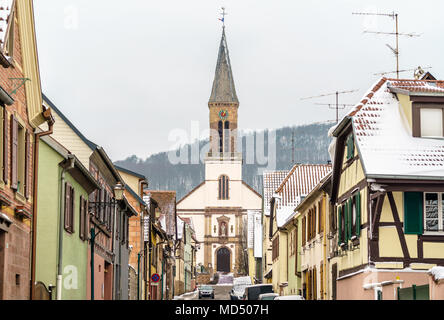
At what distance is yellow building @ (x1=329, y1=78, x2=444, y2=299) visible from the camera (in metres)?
25.3

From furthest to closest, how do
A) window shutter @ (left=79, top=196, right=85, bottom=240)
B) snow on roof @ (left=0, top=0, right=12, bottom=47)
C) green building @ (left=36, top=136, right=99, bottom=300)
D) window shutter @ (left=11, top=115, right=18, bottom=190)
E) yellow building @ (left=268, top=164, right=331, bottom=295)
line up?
1. yellow building @ (left=268, top=164, right=331, bottom=295)
2. window shutter @ (left=79, top=196, right=85, bottom=240)
3. green building @ (left=36, top=136, right=99, bottom=300)
4. window shutter @ (left=11, top=115, right=18, bottom=190)
5. snow on roof @ (left=0, top=0, right=12, bottom=47)

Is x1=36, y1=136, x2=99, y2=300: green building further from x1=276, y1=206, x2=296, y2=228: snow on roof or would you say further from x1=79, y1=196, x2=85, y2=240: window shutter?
x1=276, y1=206, x2=296, y2=228: snow on roof

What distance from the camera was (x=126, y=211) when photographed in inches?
1677

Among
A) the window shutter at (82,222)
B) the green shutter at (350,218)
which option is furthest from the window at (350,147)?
the window shutter at (82,222)

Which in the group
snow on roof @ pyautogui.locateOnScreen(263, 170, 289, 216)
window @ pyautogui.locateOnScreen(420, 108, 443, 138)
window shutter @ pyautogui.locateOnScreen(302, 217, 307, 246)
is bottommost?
window shutter @ pyautogui.locateOnScreen(302, 217, 307, 246)

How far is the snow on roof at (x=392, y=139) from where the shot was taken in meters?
25.5

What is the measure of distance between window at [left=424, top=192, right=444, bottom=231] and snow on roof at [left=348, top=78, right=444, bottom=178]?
0.66 metres

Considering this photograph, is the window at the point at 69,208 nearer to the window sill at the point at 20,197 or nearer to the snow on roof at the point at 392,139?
the window sill at the point at 20,197

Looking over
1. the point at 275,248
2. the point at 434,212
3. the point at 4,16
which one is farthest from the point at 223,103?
the point at 4,16

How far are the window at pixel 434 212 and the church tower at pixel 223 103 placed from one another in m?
132

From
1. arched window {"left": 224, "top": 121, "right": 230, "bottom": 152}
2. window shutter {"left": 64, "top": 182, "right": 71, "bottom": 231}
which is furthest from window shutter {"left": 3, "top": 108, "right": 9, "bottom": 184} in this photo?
arched window {"left": 224, "top": 121, "right": 230, "bottom": 152}

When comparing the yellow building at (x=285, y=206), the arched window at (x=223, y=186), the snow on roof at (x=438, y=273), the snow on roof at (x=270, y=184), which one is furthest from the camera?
the arched window at (x=223, y=186)

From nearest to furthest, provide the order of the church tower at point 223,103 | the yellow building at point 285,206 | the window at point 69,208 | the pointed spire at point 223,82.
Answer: the window at point 69,208
the yellow building at point 285,206
the church tower at point 223,103
the pointed spire at point 223,82

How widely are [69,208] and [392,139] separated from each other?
919 centimetres
